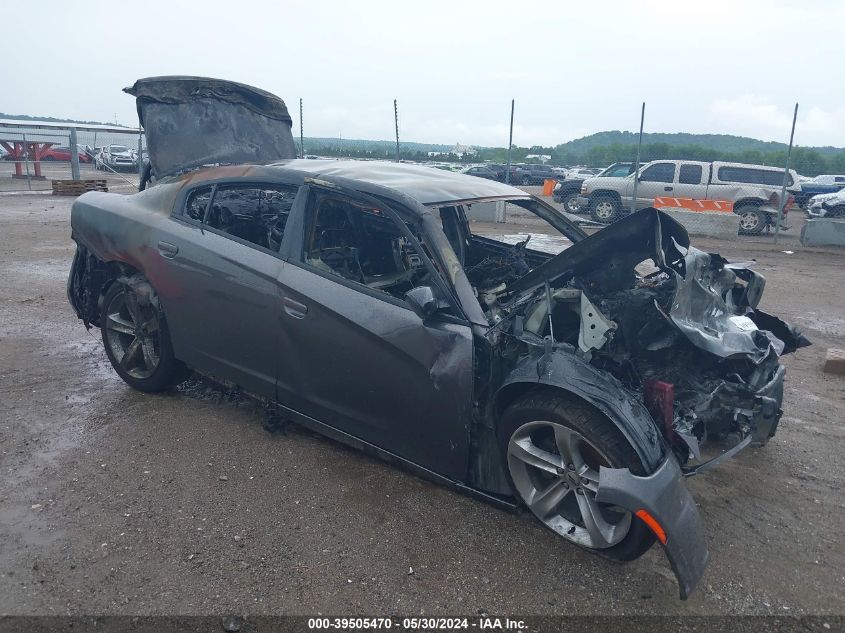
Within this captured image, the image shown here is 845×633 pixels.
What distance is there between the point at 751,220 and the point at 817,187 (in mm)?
9955

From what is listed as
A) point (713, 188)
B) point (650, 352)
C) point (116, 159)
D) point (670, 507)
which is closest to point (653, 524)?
point (670, 507)

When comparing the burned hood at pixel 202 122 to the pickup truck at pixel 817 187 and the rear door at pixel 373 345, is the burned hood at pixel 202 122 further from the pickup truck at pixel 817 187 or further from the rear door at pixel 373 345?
the pickup truck at pixel 817 187

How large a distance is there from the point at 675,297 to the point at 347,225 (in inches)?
77.7

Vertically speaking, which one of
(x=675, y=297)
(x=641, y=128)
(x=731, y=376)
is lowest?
(x=731, y=376)

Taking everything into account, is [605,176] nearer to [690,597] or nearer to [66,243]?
[66,243]

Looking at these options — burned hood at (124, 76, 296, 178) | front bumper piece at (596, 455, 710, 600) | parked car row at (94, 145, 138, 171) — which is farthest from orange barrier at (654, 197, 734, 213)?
parked car row at (94, 145, 138, 171)

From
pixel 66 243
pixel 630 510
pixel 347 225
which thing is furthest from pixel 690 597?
pixel 66 243

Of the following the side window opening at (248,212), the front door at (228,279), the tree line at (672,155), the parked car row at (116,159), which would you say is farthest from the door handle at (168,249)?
the parked car row at (116,159)

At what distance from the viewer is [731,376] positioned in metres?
3.45

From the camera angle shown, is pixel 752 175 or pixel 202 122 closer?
pixel 202 122

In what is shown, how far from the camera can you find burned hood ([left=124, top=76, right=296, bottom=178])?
5.20m

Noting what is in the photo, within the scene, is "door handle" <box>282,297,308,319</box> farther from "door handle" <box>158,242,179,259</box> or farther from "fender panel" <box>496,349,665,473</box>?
"fender panel" <box>496,349,665,473</box>

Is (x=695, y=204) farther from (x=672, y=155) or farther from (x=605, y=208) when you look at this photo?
(x=672, y=155)

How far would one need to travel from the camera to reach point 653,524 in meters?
2.62
